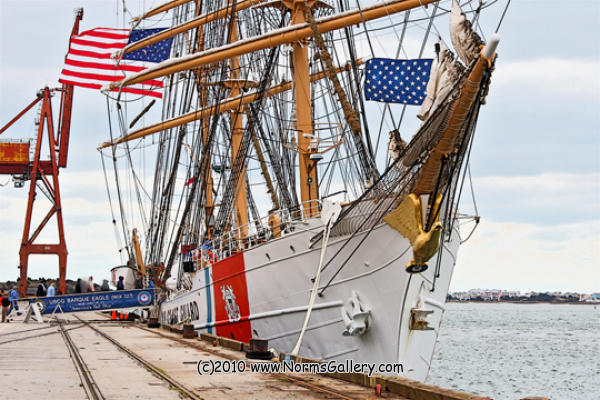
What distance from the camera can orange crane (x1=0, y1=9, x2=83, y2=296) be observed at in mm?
40625

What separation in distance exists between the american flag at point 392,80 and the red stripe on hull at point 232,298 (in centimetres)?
460

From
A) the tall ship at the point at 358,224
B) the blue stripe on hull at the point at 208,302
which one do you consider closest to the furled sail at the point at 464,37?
the tall ship at the point at 358,224

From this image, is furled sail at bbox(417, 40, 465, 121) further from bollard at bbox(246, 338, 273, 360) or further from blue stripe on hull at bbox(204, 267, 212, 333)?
blue stripe on hull at bbox(204, 267, 212, 333)

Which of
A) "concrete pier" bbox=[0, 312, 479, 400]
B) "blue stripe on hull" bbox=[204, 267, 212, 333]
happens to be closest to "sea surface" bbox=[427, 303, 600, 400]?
"blue stripe on hull" bbox=[204, 267, 212, 333]

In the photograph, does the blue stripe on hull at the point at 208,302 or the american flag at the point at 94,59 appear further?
the american flag at the point at 94,59

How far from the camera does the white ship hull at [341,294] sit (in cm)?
1267

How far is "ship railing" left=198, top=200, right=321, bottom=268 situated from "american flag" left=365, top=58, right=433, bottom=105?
2.60 metres

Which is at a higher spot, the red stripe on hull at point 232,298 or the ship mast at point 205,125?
the ship mast at point 205,125

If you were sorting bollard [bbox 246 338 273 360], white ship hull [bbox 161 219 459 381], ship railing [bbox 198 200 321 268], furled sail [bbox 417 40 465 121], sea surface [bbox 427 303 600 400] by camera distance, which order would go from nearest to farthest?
1. furled sail [bbox 417 40 465 121]
2. bollard [bbox 246 338 273 360]
3. white ship hull [bbox 161 219 459 381]
4. ship railing [bbox 198 200 321 268]
5. sea surface [bbox 427 303 600 400]

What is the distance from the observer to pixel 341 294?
1338 centimetres

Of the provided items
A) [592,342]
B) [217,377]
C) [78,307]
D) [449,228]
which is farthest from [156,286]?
[592,342]

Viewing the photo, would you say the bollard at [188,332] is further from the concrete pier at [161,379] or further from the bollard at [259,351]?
the bollard at [259,351]

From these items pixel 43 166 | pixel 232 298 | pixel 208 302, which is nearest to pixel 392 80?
pixel 232 298

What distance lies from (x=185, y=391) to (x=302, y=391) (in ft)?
4.62
